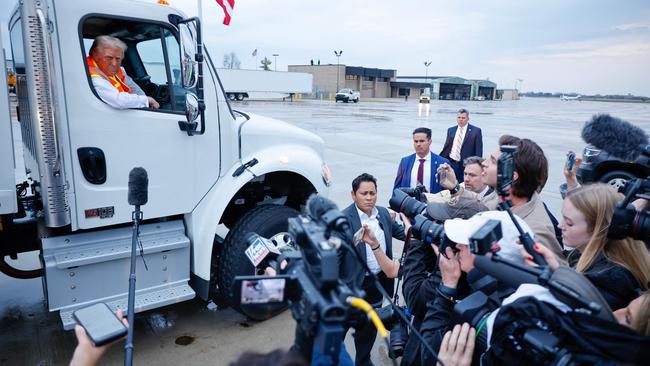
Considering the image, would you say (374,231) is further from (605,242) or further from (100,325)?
(100,325)

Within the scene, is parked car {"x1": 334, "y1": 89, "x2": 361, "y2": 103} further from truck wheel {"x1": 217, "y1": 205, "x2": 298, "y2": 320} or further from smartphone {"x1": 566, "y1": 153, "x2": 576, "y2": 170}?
truck wheel {"x1": 217, "y1": 205, "x2": 298, "y2": 320}

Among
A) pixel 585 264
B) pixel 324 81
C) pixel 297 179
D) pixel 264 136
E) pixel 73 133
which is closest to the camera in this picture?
pixel 585 264

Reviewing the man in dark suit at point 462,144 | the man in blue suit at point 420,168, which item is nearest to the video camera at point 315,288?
the man in blue suit at point 420,168

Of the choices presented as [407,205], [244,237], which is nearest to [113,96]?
[244,237]

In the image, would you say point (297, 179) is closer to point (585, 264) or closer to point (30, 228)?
point (30, 228)

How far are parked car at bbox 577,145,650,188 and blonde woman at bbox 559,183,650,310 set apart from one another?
14.4 ft

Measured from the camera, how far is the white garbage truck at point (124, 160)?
2.84 metres

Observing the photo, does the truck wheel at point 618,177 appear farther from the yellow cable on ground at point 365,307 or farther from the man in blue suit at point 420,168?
the yellow cable on ground at point 365,307

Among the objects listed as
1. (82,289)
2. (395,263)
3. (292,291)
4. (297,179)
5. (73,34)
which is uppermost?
(73,34)

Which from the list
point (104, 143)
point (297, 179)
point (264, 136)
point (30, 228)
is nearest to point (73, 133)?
point (104, 143)

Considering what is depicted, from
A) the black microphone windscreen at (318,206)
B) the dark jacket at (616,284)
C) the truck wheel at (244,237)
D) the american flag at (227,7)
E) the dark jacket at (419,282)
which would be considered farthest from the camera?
the american flag at (227,7)

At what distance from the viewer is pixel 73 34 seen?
295cm

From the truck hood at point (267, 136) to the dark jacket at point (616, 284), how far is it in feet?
8.91

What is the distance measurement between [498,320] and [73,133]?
2.84 meters
